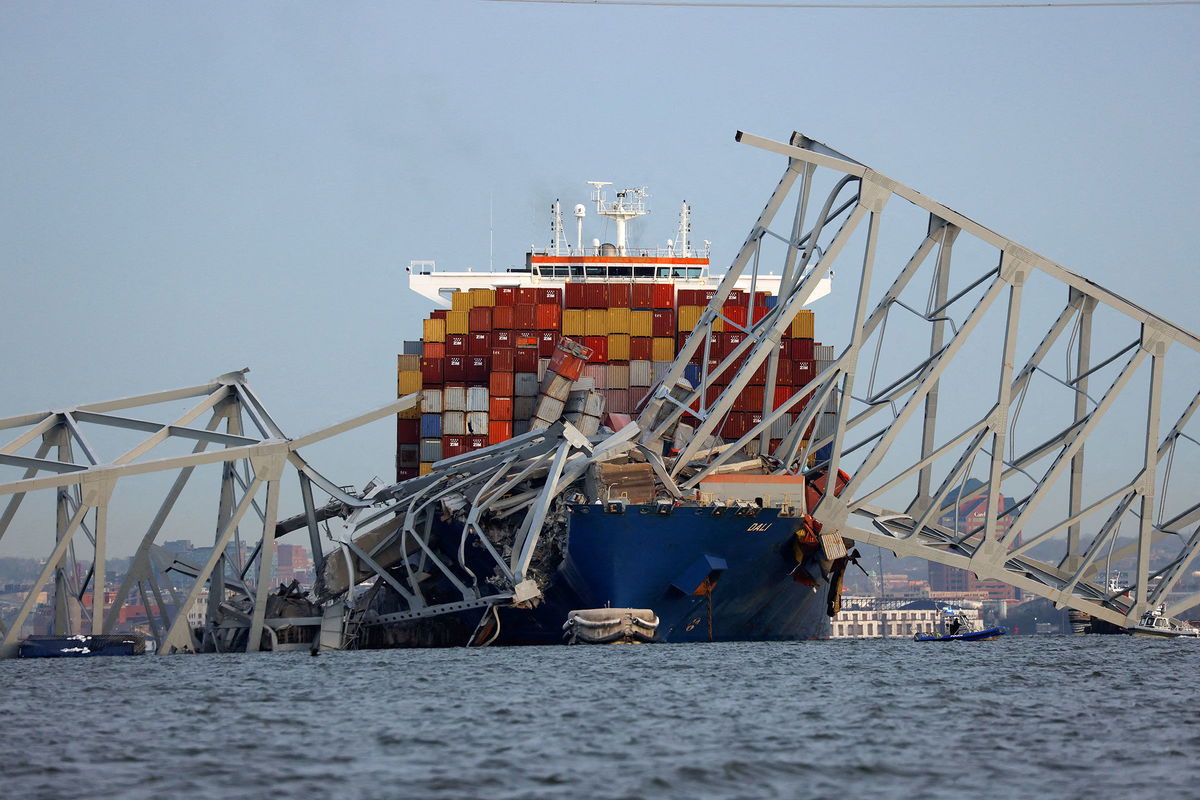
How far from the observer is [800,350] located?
193 ft

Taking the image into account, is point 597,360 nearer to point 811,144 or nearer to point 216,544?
point 811,144

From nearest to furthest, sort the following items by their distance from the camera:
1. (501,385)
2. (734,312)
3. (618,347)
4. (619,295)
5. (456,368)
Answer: (501,385), (618,347), (456,368), (734,312), (619,295)

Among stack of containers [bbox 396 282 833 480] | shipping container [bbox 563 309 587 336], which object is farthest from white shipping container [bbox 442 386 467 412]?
shipping container [bbox 563 309 587 336]

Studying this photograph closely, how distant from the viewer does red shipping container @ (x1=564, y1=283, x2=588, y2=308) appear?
61406 millimetres

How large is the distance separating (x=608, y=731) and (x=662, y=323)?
132 feet

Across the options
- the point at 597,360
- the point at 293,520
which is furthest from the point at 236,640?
the point at 597,360

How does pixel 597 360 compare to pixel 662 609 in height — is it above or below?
above

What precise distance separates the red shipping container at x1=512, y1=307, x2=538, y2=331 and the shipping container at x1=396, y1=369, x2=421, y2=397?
15.9 feet

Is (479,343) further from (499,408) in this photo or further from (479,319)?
(499,408)

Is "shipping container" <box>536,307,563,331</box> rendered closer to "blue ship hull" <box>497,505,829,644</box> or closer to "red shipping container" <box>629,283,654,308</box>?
"red shipping container" <box>629,283,654,308</box>

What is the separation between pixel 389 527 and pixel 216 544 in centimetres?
762

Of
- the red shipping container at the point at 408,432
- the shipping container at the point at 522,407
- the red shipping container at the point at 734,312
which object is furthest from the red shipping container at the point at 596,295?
the red shipping container at the point at 408,432

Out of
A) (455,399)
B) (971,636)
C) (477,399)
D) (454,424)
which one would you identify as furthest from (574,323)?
(971,636)

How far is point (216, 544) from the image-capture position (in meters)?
42.2
